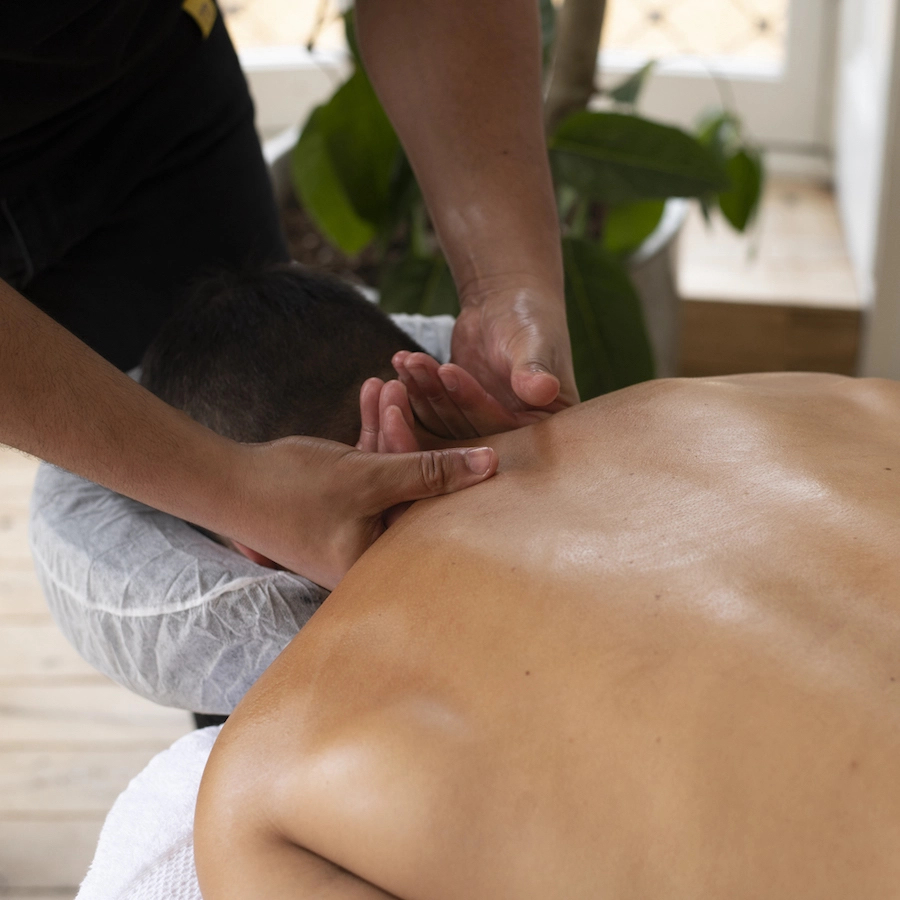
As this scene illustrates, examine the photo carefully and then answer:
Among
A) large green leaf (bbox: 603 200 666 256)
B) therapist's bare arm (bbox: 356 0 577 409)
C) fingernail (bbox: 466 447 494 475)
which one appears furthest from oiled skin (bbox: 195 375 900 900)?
large green leaf (bbox: 603 200 666 256)

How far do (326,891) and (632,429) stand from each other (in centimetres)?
40

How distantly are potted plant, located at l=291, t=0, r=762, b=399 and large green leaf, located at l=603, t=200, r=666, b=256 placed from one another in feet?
0.18

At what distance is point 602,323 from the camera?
5.42 feet

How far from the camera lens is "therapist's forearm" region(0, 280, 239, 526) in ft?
2.56

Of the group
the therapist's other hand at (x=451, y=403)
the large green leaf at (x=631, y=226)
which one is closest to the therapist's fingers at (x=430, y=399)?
the therapist's other hand at (x=451, y=403)

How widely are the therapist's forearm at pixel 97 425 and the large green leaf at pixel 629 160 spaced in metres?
1.01

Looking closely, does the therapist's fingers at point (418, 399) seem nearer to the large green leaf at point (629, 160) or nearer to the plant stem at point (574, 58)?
the large green leaf at point (629, 160)

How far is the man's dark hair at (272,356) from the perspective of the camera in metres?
0.99

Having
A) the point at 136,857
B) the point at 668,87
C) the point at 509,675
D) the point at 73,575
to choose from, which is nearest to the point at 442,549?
the point at 509,675

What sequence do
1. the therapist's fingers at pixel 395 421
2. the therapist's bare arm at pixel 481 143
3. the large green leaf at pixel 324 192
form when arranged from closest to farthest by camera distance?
the therapist's fingers at pixel 395 421, the therapist's bare arm at pixel 481 143, the large green leaf at pixel 324 192

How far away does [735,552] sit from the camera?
0.66 m

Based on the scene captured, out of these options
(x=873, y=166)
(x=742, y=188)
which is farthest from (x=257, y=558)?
(x=873, y=166)

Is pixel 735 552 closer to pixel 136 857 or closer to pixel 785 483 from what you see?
pixel 785 483

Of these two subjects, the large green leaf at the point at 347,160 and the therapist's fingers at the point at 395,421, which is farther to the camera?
the large green leaf at the point at 347,160
